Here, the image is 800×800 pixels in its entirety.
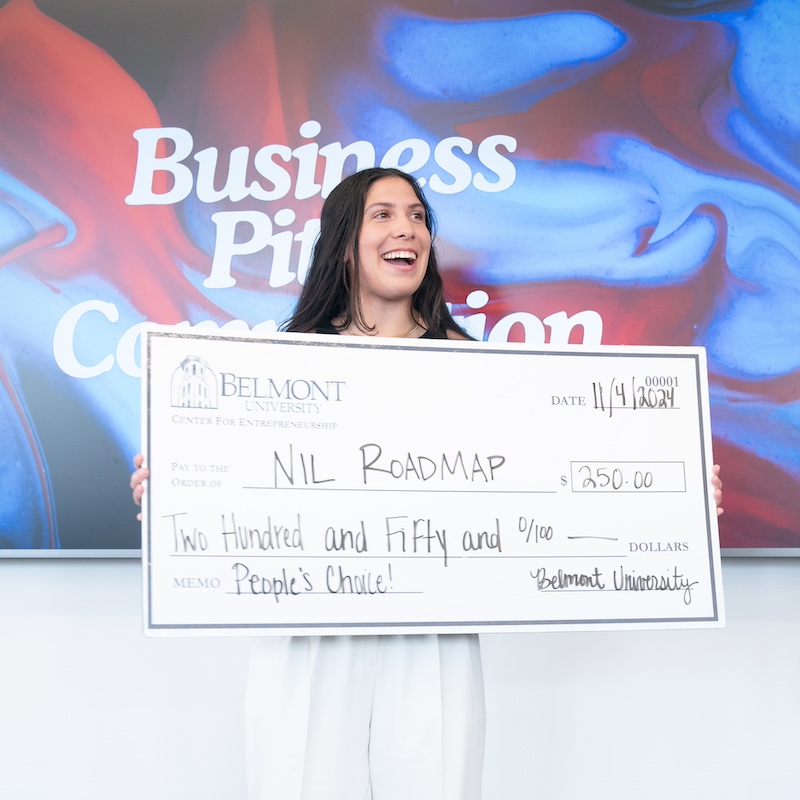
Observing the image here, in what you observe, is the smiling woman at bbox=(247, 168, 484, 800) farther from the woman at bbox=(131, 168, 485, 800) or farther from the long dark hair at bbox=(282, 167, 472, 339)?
the long dark hair at bbox=(282, 167, 472, 339)

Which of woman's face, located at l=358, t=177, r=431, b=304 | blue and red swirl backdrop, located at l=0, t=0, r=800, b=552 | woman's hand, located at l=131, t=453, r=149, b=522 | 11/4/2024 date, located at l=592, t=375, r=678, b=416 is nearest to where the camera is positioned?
woman's hand, located at l=131, t=453, r=149, b=522

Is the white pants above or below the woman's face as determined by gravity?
below

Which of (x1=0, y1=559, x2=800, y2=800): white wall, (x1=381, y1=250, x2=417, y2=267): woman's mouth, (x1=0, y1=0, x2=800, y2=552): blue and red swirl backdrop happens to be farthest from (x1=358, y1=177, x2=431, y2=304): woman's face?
(x1=0, y1=559, x2=800, y2=800): white wall

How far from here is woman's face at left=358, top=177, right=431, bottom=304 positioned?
145cm

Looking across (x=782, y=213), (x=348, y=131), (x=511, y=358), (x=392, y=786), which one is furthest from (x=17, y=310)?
(x=782, y=213)

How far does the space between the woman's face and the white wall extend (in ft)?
2.58

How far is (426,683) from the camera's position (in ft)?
4.01

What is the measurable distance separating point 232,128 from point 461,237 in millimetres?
517

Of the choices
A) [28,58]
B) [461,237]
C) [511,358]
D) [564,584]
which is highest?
[28,58]

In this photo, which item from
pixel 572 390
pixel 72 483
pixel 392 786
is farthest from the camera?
pixel 72 483

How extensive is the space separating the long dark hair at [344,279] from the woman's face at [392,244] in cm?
2

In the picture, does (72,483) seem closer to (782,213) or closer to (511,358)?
(511,358)

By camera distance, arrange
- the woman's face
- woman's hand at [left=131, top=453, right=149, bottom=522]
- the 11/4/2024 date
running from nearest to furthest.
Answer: woman's hand at [left=131, top=453, right=149, bottom=522], the 11/4/2024 date, the woman's face

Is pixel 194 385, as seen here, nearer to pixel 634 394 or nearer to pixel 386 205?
pixel 386 205
